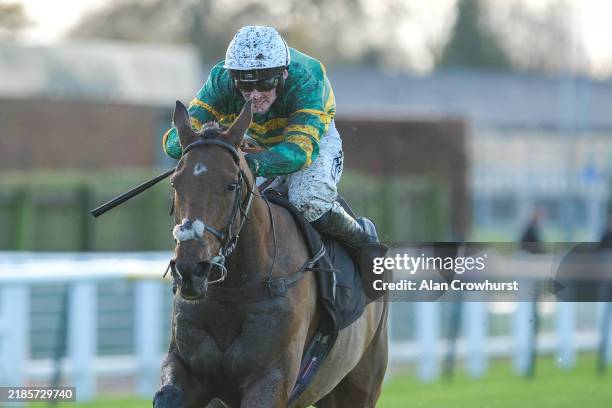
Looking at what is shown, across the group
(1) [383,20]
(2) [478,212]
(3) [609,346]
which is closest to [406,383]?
(3) [609,346]

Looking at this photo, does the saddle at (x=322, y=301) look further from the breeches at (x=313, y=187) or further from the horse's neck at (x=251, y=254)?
the horse's neck at (x=251, y=254)

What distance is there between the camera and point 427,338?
11.1 m

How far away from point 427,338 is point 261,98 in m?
5.95

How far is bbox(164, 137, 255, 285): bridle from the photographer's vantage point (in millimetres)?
4676

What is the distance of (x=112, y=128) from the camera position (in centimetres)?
2772

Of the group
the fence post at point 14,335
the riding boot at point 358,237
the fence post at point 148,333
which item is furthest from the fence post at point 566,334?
the riding boot at point 358,237

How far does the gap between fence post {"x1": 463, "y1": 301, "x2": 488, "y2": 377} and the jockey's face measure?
19.4ft

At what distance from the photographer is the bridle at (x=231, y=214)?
15.3 ft

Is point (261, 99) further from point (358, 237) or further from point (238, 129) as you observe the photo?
point (358, 237)

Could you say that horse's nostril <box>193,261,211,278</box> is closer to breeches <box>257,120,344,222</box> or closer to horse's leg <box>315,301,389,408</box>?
breeches <box>257,120,344,222</box>

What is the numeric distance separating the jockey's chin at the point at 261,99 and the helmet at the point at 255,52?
15 cm

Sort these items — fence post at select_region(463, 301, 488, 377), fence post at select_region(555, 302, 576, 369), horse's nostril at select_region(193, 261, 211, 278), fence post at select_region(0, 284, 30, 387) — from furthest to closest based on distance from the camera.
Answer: fence post at select_region(555, 302, 576, 369) → fence post at select_region(463, 301, 488, 377) → fence post at select_region(0, 284, 30, 387) → horse's nostril at select_region(193, 261, 211, 278)

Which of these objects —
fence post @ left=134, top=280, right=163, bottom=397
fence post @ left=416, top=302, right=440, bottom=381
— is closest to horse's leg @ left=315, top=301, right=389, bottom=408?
fence post @ left=134, top=280, right=163, bottom=397

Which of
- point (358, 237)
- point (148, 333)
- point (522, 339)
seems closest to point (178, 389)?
point (358, 237)
